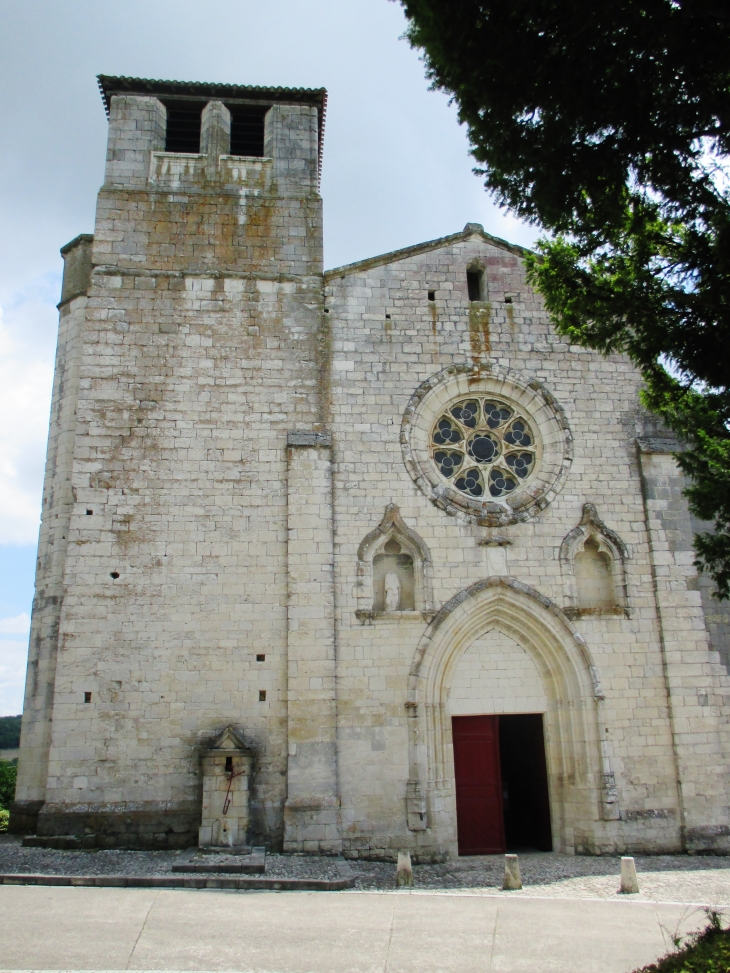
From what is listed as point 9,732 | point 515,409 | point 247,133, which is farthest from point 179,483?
point 9,732

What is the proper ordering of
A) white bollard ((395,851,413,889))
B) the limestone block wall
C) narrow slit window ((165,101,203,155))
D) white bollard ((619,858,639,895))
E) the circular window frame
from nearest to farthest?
white bollard ((619,858,639,895)) → white bollard ((395,851,413,889)) → the limestone block wall → the circular window frame → narrow slit window ((165,101,203,155))

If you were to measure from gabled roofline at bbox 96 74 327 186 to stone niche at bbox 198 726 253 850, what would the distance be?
34.2 ft

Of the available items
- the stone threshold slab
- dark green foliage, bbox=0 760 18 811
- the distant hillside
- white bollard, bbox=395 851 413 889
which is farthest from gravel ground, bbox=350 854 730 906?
the distant hillside

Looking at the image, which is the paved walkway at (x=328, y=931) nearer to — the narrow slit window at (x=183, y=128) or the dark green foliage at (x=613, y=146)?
the dark green foliage at (x=613, y=146)

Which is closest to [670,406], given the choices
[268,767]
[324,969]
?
[324,969]

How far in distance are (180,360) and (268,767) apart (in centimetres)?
598

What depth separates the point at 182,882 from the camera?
7629 millimetres

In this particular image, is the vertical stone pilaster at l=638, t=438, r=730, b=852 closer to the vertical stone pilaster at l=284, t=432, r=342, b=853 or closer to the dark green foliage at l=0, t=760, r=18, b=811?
the vertical stone pilaster at l=284, t=432, r=342, b=853

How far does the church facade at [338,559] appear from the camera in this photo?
33.0 feet

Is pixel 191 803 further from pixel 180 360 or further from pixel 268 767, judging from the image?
pixel 180 360

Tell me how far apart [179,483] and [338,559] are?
2.55 meters

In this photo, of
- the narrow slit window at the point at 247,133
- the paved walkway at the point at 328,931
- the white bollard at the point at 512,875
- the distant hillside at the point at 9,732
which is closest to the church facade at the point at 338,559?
the narrow slit window at the point at 247,133

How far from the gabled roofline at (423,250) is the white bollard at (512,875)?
8483mm

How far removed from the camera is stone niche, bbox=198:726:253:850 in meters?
9.42
